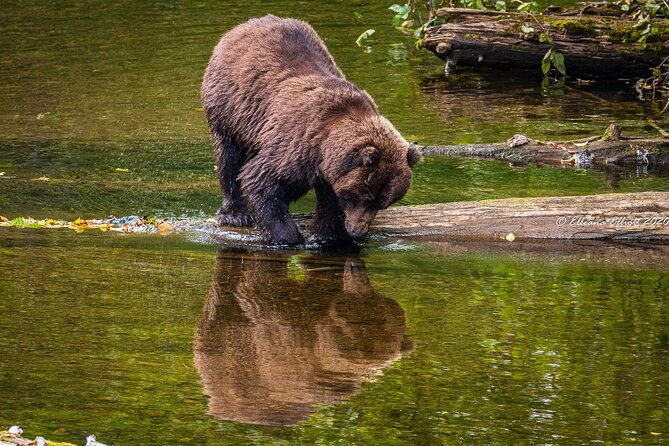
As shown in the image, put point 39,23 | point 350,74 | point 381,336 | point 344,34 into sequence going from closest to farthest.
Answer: point 381,336
point 350,74
point 344,34
point 39,23

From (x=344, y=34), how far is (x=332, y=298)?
1235 centimetres

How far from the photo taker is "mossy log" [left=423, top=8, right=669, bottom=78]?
1555 cm

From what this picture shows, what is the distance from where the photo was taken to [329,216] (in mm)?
9672

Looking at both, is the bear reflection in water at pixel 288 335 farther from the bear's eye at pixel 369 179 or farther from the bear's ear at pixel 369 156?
the bear's ear at pixel 369 156

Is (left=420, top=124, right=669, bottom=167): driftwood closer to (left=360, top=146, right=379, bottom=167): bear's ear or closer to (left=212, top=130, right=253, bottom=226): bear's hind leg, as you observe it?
(left=212, top=130, right=253, bottom=226): bear's hind leg

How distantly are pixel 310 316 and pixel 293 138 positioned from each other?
7.34 feet

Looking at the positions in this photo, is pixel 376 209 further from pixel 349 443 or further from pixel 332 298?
pixel 349 443

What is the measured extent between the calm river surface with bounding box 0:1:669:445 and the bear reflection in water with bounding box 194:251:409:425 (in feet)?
0.06

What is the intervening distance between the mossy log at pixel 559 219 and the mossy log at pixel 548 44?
5.98 metres

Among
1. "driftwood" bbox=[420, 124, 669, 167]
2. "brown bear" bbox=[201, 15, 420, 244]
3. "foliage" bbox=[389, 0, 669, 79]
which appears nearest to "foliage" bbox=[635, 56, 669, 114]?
"foliage" bbox=[389, 0, 669, 79]

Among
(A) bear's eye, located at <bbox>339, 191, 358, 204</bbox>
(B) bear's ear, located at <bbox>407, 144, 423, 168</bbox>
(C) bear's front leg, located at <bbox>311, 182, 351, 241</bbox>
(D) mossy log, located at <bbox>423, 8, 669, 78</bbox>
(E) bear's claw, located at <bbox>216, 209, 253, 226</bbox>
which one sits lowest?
(E) bear's claw, located at <bbox>216, 209, 253, 226</bbox>

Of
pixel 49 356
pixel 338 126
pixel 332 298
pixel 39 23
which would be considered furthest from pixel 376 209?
pixel 39 23

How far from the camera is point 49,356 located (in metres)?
6.68

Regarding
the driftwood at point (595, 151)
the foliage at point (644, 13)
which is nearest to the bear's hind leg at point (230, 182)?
the driftwood at point (595, 151)
